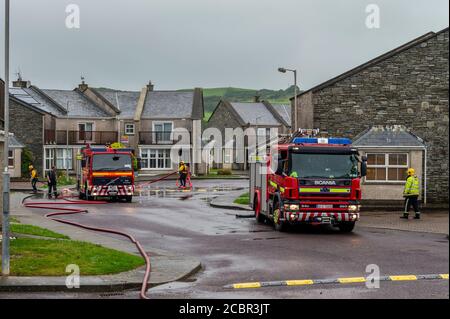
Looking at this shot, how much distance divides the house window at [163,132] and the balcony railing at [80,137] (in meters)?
4.07

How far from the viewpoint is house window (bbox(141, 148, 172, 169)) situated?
71.7 metres

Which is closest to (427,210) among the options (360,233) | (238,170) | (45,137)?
(360,233)

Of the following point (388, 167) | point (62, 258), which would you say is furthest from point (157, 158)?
point (62, 258)

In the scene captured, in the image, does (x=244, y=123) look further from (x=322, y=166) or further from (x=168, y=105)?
(x=322, y=166)

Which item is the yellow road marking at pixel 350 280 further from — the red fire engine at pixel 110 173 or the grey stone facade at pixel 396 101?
the red fire engine at pixel 110 173

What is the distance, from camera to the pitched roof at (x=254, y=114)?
3537 inches

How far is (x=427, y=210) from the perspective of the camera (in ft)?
101

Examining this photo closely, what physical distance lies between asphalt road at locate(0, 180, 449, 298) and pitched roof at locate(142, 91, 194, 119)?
44.3 meters

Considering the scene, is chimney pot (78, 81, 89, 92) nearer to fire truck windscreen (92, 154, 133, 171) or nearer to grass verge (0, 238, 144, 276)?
fire truck windscreen (92, 154, 133, 171)

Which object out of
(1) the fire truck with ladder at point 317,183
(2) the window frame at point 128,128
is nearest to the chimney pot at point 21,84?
(2) the window frame at point 128,128

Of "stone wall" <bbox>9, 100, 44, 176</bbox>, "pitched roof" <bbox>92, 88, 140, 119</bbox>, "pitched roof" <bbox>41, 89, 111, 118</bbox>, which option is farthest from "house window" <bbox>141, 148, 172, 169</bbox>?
"stone wall" <bbox>9, 100, 44, 176</bbox>

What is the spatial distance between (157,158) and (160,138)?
80.7 inches

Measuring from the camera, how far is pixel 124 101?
75.8m
